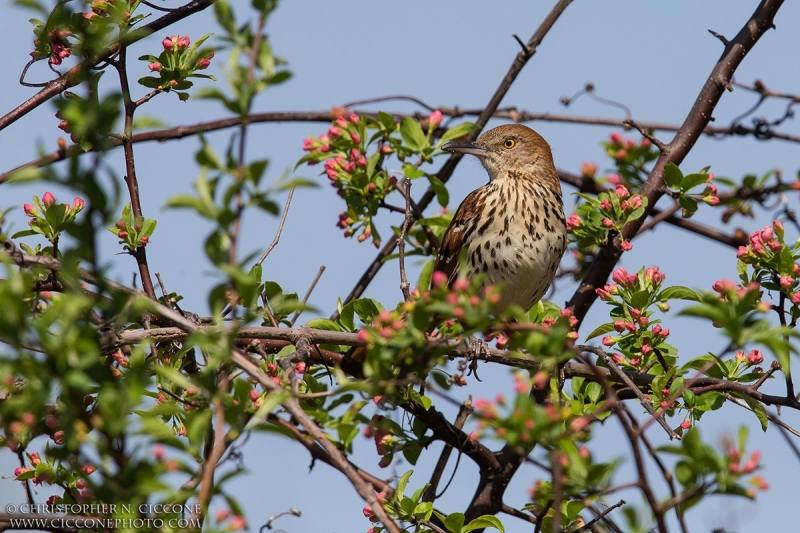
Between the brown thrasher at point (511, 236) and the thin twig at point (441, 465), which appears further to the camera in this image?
the brown thrasher at point (511, 236)

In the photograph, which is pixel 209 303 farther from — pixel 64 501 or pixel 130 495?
pixel 64 501

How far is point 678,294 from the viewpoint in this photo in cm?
364

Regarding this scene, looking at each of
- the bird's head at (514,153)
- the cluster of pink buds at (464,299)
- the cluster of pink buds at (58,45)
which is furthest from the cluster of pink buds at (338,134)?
the bird's head at (514,153)

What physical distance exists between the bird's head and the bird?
3.0 inches

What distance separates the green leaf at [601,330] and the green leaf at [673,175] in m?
0.78

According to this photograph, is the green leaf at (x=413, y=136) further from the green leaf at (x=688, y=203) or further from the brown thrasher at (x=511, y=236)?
the green leaf at (x=688, y=203)

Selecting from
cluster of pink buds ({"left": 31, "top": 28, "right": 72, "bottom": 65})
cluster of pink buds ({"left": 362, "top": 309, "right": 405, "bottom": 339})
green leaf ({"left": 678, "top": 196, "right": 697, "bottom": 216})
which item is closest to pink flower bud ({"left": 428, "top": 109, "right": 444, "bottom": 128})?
green leaf ({"left": 678, "top": 196, "right": 697, "bottom": 216})

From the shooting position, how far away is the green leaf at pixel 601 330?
3.66 metres

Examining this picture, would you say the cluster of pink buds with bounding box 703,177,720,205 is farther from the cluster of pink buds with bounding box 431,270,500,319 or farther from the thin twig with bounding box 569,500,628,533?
the cluster of pink buds with bounding box 431,270,500,319

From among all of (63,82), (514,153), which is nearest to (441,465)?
(63,82)

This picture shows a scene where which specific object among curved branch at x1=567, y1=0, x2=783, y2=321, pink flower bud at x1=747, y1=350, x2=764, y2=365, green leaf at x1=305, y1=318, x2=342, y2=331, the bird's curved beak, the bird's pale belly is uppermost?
the bird's curved beak

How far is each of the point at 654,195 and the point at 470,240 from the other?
107 centimetres

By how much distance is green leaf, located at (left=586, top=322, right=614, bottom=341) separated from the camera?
12.0 feet

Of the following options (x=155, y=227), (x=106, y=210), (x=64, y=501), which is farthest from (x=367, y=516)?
(x=106, y=210)
